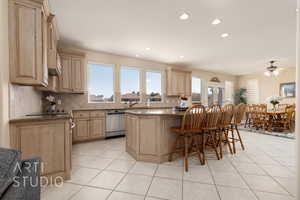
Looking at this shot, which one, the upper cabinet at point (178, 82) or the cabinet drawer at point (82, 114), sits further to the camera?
the upper cabinet at point (178, 82)

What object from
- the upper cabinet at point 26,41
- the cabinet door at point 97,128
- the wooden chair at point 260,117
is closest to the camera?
the upper cabinet at point 26,41

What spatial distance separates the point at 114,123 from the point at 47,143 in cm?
250

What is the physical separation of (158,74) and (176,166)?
418 centimetres

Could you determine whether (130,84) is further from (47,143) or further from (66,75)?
(47,143)

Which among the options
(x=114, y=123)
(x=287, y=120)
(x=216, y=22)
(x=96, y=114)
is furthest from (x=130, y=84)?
(x=287, y=120)

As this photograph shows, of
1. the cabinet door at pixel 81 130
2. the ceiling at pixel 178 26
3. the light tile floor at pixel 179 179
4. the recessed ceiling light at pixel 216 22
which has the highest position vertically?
the ceiling at pixel 178 26

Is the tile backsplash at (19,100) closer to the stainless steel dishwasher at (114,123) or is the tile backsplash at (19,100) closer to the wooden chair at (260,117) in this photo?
the stainless steel dishwasher at (114,123)

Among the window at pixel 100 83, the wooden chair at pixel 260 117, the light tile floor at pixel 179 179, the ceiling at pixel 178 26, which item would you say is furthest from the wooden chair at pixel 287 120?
the window at pixel 100 83

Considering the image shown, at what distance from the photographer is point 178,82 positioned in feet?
19.7

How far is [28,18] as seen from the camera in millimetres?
1741

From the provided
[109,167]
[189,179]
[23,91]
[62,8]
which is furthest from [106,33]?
[189,179]

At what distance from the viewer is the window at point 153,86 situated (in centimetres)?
562

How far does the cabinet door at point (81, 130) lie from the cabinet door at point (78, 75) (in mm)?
883

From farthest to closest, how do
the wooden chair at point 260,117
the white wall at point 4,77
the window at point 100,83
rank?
1. the wooden chair at point 260,117
2. the window at point 100,83
3. the white wall at point 4,77
